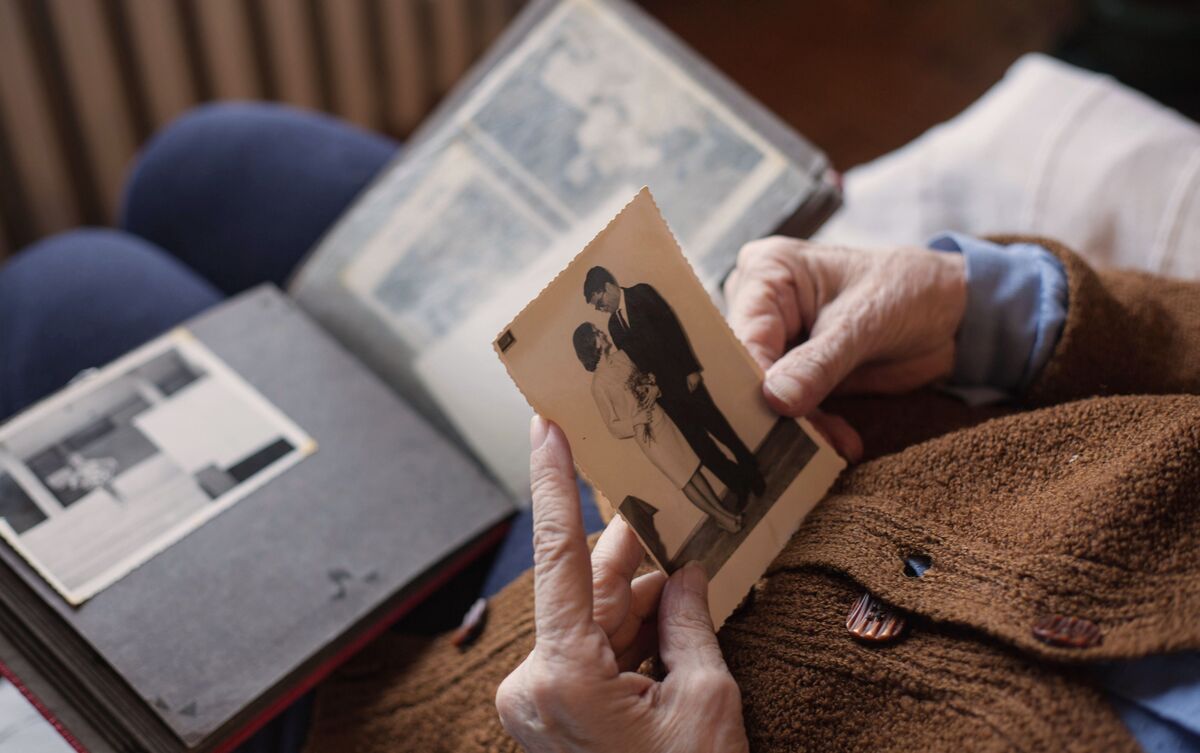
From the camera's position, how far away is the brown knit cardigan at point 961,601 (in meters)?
0.48

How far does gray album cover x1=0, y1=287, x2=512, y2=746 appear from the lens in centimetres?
61

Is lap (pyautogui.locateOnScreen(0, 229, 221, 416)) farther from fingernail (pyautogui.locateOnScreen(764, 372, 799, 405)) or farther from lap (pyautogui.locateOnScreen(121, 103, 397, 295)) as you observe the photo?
fingernail (pyautogui.locateOnScreen(764, 372, 799, 405))

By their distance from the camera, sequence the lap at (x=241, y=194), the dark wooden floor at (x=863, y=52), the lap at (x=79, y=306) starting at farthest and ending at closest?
1. the dark wooden floor at (x=863, y=52)
2. the lap at (x=241, y=194)
3. the lap at (x=79, y=306)

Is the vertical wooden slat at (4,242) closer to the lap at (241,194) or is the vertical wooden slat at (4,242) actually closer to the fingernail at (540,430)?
the lap at (241,194)

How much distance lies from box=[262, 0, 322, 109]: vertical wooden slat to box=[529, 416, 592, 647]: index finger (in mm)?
1225

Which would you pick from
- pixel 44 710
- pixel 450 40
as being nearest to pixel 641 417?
pixel 44 710

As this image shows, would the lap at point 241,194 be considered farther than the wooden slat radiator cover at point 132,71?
No

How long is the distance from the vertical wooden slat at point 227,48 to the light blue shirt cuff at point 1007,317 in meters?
1.14

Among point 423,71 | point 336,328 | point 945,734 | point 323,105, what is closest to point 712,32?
point 423,71

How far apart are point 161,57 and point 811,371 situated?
118cm

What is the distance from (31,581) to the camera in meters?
0.62

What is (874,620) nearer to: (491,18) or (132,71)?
(132,71)

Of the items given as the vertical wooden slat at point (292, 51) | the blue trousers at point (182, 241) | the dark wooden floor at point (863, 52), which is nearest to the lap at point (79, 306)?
the blue trousers at point (182, 241)

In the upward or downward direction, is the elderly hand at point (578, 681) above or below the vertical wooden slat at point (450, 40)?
below
